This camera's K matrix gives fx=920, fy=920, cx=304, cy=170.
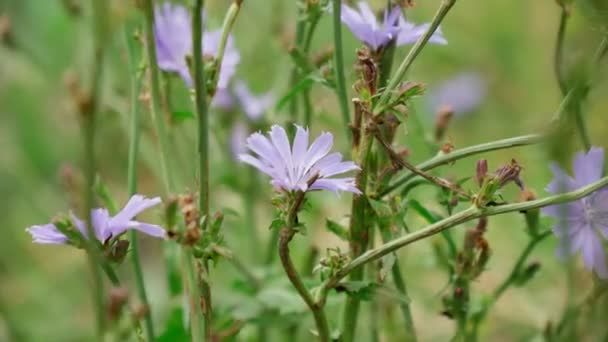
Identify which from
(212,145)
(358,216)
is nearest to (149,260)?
(212,145)

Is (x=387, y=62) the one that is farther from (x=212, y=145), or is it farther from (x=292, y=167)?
(x=212, y=145)

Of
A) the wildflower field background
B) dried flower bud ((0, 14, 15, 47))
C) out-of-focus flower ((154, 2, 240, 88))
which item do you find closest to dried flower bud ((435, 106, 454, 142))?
the wildflower field background

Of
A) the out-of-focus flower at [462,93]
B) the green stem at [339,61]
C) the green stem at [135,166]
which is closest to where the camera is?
the green stem at [339,61]

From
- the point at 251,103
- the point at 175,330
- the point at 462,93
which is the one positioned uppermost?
the point at 462,93

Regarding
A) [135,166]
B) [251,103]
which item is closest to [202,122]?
[135,166]

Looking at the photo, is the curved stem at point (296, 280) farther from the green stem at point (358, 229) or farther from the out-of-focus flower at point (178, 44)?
the out-of-focus flower at point (178, 44)

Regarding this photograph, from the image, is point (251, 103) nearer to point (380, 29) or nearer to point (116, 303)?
point (380, 29)

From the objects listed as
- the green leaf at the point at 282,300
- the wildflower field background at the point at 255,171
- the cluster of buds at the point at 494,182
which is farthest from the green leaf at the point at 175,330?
the cluster of buds at the point at 494,182
